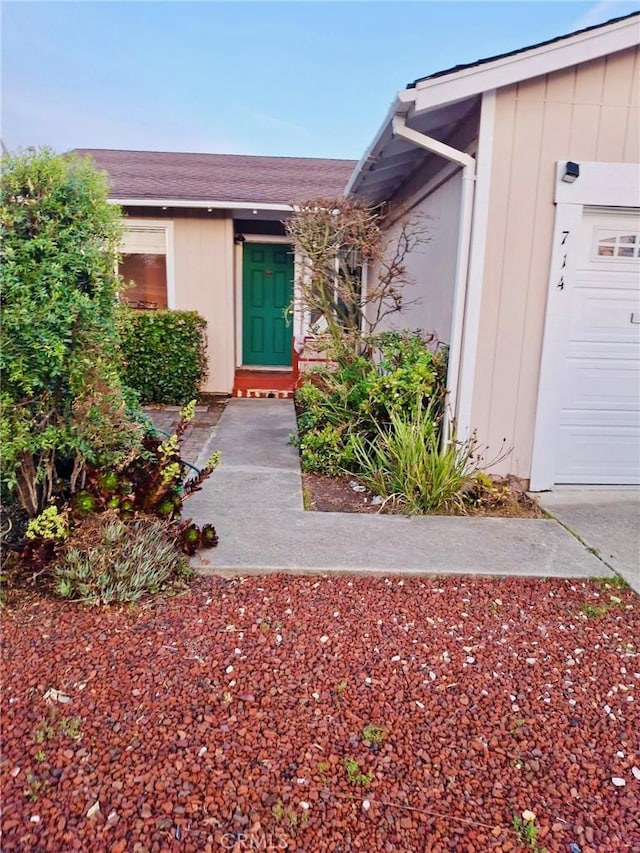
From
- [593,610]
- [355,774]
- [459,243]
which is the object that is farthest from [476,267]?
[355,774]

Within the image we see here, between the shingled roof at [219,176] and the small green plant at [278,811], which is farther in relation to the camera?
the shingled roof at [219,176]

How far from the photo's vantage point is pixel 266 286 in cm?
984

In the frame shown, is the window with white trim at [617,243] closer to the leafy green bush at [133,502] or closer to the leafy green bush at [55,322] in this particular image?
the leafy green bush at [133,502]

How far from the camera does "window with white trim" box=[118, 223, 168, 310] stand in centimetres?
862

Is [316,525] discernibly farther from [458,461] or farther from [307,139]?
[307,139]

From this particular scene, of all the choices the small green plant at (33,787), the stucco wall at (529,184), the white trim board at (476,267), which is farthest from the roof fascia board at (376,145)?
the small green plant at (33,787)

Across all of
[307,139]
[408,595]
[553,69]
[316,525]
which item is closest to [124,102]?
[307,139]

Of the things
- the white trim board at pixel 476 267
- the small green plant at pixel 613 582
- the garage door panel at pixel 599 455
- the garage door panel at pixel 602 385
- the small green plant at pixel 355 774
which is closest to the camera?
the small green plant at pixel 355 774

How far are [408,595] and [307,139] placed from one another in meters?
20.0

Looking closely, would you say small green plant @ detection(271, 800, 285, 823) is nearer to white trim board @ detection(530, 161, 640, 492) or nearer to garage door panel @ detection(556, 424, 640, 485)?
white trim board @ detection(530, 161, 640, 492)

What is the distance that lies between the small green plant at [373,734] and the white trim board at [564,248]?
324 centimetres

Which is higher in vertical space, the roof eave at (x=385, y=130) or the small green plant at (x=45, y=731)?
the roof eave at (x=385, y=130)

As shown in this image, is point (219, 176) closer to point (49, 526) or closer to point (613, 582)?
point (49, 526)

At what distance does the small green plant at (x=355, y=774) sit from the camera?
1810 millimetres
